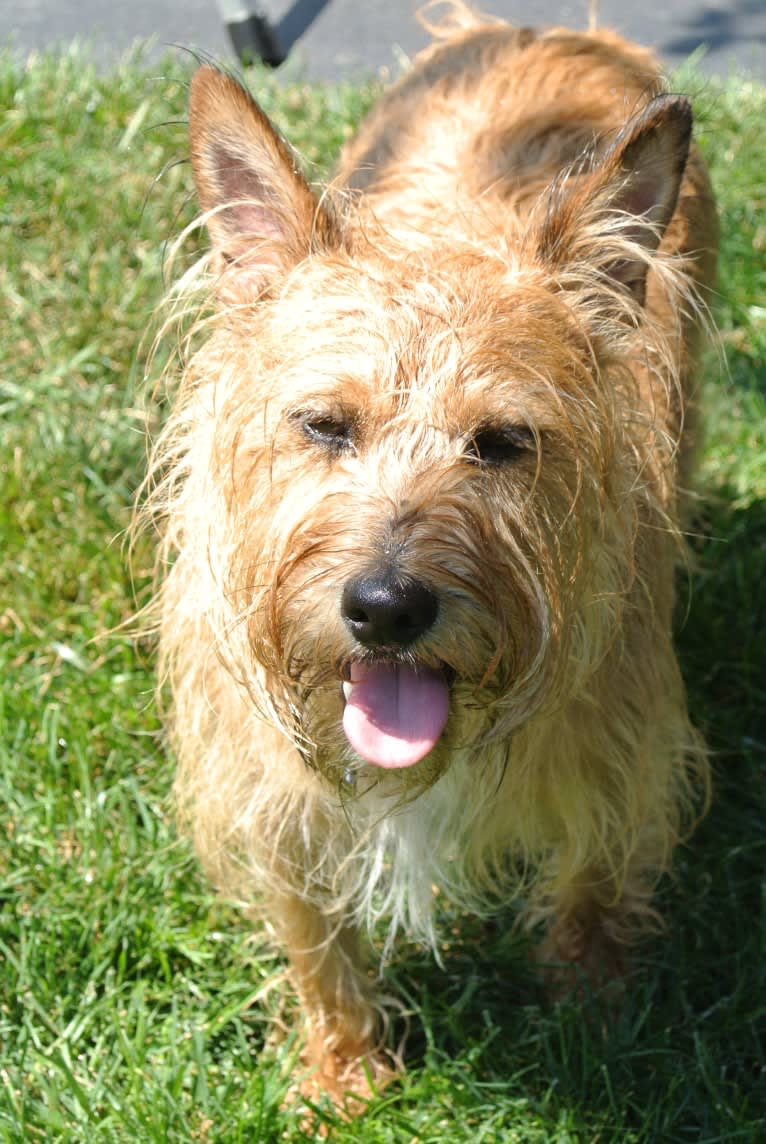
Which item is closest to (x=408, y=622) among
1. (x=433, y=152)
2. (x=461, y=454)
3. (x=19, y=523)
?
(x=461, y=454)

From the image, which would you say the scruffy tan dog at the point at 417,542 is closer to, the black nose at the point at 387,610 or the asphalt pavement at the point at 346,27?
the black nose at the point at 387,610

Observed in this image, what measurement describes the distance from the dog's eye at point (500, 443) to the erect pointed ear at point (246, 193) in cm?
53

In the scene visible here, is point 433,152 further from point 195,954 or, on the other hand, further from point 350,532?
point 195,954

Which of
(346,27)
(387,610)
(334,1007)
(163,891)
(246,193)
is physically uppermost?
(246,193)

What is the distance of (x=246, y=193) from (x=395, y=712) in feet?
3.28

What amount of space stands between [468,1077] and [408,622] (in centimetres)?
143

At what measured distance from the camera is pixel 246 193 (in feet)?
8.53

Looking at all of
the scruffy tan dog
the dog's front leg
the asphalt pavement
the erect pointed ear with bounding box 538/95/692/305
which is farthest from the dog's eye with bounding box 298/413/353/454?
the asphalt pavement

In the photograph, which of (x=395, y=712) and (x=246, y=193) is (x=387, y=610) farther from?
(x=246, y=193)

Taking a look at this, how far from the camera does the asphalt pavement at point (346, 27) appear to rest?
5969 millimetres

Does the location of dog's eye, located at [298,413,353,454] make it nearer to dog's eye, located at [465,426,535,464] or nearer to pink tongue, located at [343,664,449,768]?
dog's eye, located at [465,426,535,464]

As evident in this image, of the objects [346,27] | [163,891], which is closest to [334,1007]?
[163,891]

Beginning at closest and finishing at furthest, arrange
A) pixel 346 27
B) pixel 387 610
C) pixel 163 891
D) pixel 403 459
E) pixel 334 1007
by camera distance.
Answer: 1. pixel 387 610
2. pixel 403 459
3. pixel 334 1007
4. pixel 163 891
5. pixel 346 27

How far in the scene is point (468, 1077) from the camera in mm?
3131
